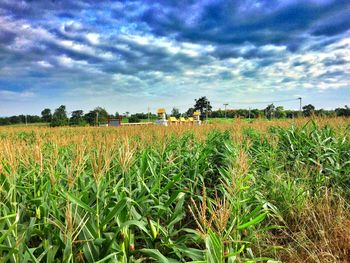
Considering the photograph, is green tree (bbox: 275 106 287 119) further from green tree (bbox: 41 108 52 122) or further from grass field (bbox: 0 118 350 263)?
green tree (bbox: 41 108 52 122)

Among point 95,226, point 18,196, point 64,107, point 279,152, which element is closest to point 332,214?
point 279,152

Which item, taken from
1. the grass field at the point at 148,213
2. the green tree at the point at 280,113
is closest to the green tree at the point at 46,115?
the green tree at the point at 280,113

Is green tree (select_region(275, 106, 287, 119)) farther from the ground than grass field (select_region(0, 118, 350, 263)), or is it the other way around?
green tree (select_region(275, 106, 287, 119))

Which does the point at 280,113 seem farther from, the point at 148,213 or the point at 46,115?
the point at 46,115

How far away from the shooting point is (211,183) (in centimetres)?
379

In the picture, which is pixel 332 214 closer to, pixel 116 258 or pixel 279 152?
pixel 279 152

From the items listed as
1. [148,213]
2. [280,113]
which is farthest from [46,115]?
[148,213]

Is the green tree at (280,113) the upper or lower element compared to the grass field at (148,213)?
upper

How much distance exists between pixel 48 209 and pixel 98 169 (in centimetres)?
61

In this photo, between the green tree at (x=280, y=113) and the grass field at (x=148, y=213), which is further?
the green tree at (x=280, y=113)

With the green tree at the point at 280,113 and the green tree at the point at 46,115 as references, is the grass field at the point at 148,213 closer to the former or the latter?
the green tree at the point at 280,113

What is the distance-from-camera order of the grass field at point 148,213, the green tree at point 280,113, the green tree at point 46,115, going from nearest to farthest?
the grass field at point 148,213, the green tree at point 280,113, the green tree at point 46,115

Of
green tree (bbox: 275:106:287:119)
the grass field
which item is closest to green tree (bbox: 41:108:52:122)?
green tree (bbox: 275:106:287:119)

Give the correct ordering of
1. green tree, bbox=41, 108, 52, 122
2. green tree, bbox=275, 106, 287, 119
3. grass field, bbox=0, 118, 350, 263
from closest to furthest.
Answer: grass field, bbox=0, 118, 350, 263
green tree, bbox=275, 106, 287, 119
green tree, bbox=41, 108, 52, 122
